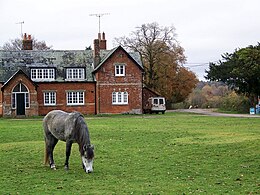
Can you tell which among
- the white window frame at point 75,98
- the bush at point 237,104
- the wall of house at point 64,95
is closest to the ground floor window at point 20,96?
the wall of house at point 64,95

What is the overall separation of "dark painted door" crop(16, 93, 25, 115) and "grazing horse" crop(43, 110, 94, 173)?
41.4 meters

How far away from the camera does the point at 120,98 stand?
61.8 metres

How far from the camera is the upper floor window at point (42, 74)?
199ft

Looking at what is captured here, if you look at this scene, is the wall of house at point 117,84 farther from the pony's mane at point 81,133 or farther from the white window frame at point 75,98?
the pony's mane at point 81,133

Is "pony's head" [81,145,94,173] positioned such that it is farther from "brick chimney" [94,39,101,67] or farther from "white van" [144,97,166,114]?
"white van" [144,97,166,114]

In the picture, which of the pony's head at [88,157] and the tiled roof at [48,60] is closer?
the pony's head at [88,157]

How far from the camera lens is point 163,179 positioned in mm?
14508

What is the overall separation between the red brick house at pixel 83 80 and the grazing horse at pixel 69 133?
42.4 metres

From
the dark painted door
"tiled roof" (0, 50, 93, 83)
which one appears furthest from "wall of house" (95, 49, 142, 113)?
the dark painted door

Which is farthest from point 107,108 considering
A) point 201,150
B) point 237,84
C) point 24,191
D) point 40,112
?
point 24,191

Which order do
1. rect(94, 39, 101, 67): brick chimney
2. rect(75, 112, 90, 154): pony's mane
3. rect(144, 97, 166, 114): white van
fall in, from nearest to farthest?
rect(75, 112, 90, 154): pony's mane, rect(94, 39, 101, 67): brick chimney, rect(144, 97, 166, 114): white van

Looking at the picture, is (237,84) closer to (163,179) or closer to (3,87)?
(3,87)

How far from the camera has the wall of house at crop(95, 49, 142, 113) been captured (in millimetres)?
61219

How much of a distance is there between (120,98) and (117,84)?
171cm
